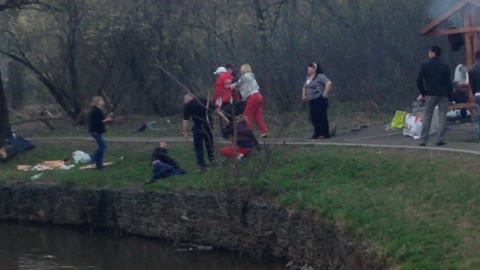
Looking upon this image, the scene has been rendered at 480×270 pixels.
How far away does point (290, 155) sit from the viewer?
22984 mm

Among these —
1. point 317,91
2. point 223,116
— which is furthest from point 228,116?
point 317,91

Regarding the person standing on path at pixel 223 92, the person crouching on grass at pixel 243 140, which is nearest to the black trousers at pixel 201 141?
the person crouching on grass at pixel 243 140

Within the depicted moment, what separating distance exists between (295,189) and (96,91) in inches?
678

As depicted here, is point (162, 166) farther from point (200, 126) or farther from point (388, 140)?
point (388, 140)

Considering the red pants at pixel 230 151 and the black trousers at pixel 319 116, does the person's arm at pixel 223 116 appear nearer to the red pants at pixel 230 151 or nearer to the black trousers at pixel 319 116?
the red pants at pixel 230 151

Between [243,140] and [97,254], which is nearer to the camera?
[97,254]

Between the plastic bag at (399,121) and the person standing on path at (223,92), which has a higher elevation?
the person standing on path at (223,92)

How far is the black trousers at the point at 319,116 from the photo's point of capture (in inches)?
973

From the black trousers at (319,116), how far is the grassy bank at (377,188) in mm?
1211

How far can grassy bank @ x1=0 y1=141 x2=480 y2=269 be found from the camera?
46.8ft

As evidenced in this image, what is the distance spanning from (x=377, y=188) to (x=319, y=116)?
665cm

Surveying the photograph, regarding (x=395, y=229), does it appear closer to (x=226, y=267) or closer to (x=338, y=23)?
(x=226, y=267)

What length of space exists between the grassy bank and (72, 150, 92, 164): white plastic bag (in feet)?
4.31

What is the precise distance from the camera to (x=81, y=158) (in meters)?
28.0
